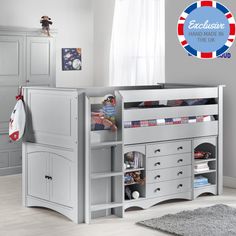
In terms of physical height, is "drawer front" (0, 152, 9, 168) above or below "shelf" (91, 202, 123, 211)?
above

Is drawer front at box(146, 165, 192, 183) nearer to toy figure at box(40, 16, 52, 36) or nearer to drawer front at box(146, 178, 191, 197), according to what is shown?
drawer front at box(146, 178, 191, 197)

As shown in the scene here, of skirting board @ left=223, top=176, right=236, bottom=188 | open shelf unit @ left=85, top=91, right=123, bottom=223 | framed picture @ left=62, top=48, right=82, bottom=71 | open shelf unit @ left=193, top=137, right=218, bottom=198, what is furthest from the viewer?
framed picture @ left=62, top=48, right=82, bottom=71

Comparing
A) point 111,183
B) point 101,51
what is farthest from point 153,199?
point 101,51

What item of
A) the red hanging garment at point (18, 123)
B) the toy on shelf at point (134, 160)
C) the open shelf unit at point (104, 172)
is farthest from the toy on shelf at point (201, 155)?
the red hanging garment at point (18, 123)

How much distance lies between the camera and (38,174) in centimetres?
433

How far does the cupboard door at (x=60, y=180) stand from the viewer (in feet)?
13.4

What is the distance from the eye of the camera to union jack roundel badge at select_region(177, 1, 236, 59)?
5.39 m

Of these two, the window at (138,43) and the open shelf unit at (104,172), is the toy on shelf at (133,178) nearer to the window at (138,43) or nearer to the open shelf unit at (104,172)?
the open shelf unit at (104,172)

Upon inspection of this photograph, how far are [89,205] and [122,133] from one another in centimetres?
58

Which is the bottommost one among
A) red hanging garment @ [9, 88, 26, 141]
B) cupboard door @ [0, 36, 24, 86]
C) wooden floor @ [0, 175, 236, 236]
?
wooden floor @ [0, 175, 236, 236]

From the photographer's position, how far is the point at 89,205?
3969mm

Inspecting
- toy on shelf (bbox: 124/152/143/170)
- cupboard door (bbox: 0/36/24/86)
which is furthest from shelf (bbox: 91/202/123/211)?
cupboard door (bbox: 0/36/24/86)

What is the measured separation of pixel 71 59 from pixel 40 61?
2.10ft

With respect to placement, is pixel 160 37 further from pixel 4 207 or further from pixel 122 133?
pixel 4 207
